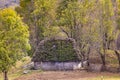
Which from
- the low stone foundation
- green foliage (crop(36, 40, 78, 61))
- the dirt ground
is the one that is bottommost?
the dirt ground

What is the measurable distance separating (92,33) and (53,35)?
6.77 meters

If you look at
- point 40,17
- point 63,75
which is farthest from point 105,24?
point 40,17

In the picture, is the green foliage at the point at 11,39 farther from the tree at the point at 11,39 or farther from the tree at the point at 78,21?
the tree at the point at 78,21

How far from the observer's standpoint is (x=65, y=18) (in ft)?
152

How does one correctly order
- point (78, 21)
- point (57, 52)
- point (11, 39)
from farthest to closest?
point (78, 21), point (57, 52), point (11, 39)

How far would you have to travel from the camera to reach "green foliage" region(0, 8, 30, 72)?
3322 cm

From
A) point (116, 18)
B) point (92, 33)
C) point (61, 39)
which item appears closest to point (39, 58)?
point (61, 39)

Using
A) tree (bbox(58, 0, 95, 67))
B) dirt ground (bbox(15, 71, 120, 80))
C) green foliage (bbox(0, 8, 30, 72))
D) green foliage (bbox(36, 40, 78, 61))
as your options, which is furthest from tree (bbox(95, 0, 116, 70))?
green foliage (bbox(0, 8, 30, 72))

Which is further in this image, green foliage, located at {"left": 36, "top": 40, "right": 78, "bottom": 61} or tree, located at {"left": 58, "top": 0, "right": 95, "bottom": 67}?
tree, located at {"left": 58, "top": 0, "right": 95, "bottom": 67}

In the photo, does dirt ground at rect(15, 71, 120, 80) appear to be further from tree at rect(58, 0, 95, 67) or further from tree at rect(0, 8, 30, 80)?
tree at rect(58, 0, 95, 67)

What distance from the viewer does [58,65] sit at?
40.9m

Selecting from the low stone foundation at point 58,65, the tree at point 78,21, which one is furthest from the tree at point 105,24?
the low stone foundation at point 58,65

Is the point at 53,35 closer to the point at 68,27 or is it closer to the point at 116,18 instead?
the point at 68,27

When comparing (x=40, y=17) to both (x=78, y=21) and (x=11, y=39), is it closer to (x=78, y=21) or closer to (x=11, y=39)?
(x=78, y=21)
